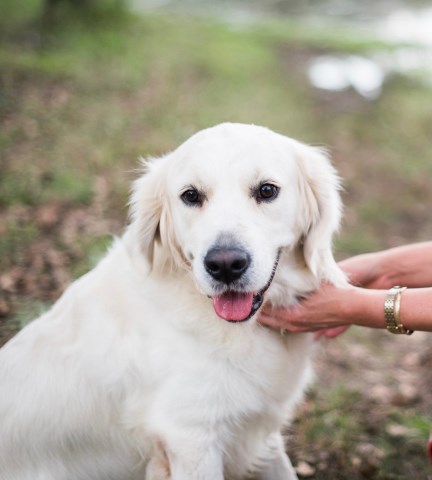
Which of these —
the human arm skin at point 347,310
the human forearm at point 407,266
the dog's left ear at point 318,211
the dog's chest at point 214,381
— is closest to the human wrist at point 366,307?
the human arm skin at point 347,310

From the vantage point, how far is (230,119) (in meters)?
7.61

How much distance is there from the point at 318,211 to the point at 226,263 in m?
0.60

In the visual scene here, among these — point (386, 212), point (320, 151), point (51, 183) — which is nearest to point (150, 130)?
point (51, 183)

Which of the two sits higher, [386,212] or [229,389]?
[386,212]

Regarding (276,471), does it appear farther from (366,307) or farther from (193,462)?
(366,307)

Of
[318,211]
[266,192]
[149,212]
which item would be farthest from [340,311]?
[149,212]

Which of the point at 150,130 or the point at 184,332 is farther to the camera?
the point at 150,130

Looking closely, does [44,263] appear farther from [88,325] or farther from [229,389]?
[229,389]

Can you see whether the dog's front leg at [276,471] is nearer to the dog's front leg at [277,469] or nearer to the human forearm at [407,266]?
the dog's front leg at [277,469]

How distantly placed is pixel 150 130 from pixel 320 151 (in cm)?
475

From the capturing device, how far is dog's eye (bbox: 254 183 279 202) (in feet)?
7.64

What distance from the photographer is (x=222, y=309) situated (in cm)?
229

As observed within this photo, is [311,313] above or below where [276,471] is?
above

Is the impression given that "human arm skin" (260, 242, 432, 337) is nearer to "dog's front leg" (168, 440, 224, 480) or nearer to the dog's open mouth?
the dog's open mouth
